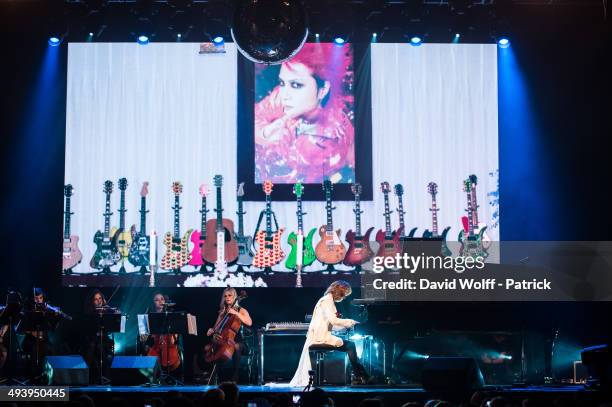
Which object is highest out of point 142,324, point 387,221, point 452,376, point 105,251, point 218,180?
point 218,180

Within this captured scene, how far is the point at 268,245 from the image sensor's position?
1186cm

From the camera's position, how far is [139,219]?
11.9 m

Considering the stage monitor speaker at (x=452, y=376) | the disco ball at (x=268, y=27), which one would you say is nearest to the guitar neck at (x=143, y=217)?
the stage monitor speaker at (x=452, y=376)

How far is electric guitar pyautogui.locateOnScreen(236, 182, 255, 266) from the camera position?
1179cm

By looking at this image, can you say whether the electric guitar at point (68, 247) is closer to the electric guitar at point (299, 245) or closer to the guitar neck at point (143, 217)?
the guitar neck at point (143, 217)

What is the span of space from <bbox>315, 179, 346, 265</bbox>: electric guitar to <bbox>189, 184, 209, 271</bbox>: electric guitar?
1.53 metres

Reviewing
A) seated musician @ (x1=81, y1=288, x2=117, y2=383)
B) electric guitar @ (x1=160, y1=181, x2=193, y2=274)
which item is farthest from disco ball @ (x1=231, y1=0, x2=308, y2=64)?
electric guitar @ (x1=160, y1=181, x2=193, y2=274)

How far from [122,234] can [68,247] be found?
2.40 feet

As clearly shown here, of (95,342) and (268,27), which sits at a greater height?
(268,27)

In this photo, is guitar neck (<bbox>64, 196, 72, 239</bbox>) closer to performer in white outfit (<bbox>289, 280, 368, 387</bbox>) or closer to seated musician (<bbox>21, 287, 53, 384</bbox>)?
seated musician (<bbox>21, 287, 53, 384</bbox>)

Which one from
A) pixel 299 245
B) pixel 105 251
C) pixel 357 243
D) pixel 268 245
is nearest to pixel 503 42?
pixel 357 243

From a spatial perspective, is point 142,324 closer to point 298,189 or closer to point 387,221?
point 298,189

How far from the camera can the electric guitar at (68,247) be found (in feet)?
38.6

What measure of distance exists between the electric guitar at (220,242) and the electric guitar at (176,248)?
27 cm
